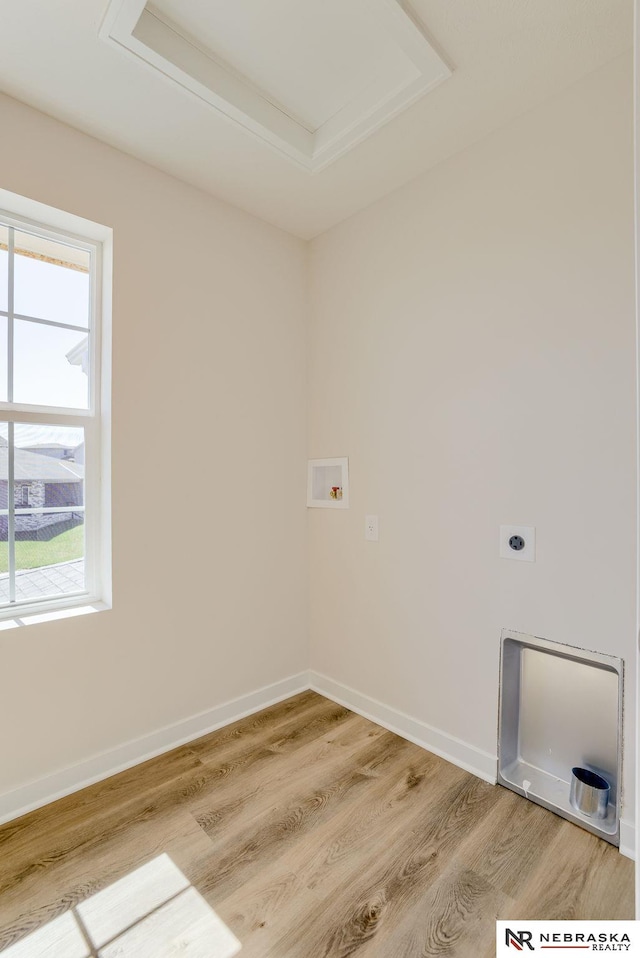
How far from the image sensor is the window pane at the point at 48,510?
1.84m

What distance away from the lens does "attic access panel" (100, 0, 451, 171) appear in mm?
1430

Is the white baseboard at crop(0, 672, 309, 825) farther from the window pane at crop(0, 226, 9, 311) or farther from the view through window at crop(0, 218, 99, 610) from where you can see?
the window pane at crop(0, 226, 9, 311)

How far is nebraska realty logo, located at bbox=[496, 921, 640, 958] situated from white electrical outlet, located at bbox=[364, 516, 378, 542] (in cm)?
146

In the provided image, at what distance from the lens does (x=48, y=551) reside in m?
1.91

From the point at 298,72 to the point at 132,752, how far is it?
2827mm

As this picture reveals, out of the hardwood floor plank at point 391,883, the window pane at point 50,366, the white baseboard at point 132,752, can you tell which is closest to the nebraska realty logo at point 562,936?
the hardwood floor plank at point 391,883

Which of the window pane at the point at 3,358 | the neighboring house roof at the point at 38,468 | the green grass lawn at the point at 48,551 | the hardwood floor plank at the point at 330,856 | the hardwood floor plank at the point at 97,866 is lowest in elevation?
the hardwood floor plank at the point at 97,866

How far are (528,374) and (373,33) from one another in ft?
4.22

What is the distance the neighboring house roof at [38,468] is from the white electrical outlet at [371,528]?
1.38 m

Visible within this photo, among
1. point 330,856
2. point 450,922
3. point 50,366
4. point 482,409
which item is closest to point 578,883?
point 450,922

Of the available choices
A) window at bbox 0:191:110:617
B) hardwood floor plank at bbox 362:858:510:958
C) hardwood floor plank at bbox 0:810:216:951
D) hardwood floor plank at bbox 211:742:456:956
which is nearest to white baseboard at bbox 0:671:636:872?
hardwood floor plank at bbox 211:742:456:956

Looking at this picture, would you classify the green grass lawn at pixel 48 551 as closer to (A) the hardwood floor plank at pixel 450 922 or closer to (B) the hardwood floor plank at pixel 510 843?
(A) the hardwood floor plank at pixel 450 922

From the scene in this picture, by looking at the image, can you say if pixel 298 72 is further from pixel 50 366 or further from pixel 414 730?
pixel 414 730

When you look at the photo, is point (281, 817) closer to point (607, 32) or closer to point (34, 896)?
point (34, 896)
